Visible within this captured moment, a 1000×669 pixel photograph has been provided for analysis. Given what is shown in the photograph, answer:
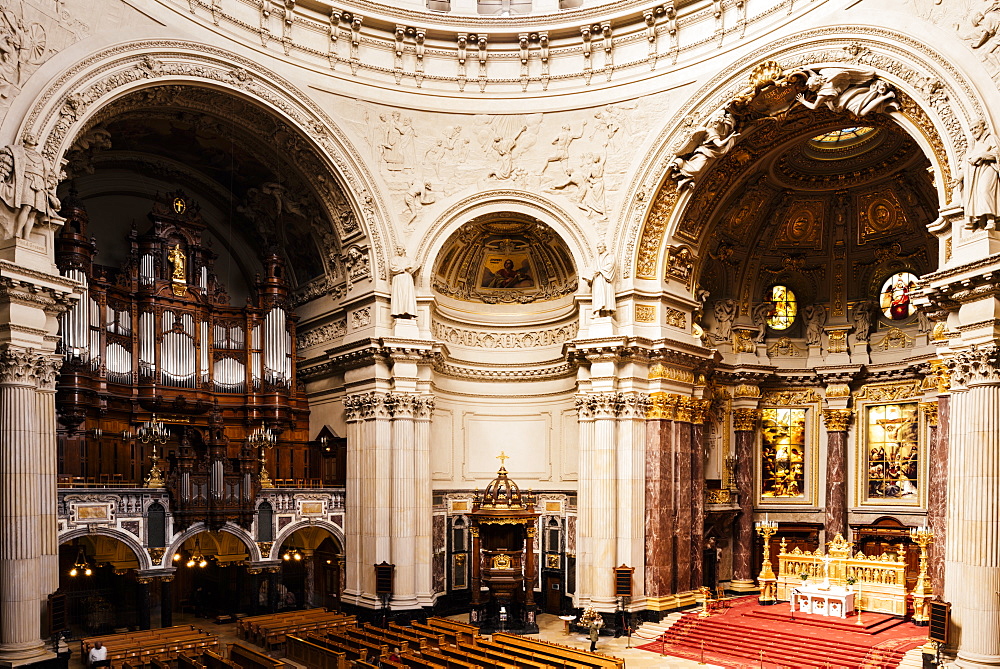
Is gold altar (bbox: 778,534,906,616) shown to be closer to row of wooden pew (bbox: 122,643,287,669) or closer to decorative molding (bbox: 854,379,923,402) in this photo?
decorative molding (bbox: 854,379,923,402)

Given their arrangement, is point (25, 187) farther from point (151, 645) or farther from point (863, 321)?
point (863, 321)

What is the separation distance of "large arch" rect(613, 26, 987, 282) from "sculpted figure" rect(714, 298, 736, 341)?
4.47 m

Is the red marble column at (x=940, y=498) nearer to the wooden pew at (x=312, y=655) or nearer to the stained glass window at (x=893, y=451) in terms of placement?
the stained glass window at (x=893, y=451)

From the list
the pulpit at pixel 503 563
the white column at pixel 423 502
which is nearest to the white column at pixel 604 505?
the pulpit at pixel 503 563

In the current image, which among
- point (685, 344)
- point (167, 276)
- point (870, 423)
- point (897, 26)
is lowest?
point (870, 423)

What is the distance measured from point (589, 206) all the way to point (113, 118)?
14448 mm

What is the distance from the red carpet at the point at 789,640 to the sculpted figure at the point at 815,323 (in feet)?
35.3

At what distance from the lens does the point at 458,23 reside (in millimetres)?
27766

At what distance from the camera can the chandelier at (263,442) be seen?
27047 mm

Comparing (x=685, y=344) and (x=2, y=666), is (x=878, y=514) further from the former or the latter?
(x=2, y=666)

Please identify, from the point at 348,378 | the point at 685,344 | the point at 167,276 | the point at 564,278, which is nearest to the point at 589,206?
the point at 564,278

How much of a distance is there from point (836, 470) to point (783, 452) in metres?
2.12

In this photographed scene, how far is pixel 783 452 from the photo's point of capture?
1260 inches

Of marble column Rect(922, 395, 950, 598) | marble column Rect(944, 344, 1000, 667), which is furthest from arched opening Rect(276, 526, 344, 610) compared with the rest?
marble column Rect(944, 344, 1000, 667)
